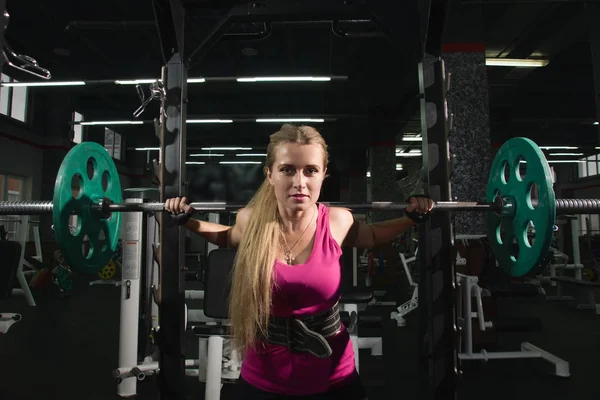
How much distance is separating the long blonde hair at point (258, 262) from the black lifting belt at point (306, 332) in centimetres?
3

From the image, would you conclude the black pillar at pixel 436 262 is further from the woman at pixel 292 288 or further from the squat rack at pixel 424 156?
the woman at pixel 292 288

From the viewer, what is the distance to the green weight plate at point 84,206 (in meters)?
1.28

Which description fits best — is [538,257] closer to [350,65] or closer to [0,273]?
[0,273]

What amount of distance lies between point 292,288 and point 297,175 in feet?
0.96

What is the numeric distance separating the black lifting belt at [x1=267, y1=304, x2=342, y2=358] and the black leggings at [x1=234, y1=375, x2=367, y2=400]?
107 mm

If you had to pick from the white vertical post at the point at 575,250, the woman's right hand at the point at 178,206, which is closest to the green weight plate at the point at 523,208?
the woman's right hand at the point at 178,206

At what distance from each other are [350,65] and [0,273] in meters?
5.31

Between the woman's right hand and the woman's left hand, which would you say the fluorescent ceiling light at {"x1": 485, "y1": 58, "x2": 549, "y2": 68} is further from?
the woman's right hand

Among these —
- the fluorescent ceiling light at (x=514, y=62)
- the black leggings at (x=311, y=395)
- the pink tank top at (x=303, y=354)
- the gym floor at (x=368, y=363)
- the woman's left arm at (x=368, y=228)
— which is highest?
the fluorescent ceiling light at (x=514, y=62)

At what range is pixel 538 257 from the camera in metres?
1.15

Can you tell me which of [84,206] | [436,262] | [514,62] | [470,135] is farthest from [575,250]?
[84,206]

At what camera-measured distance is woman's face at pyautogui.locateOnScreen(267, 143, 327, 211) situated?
1021 millimetres

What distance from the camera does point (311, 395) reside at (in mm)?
934

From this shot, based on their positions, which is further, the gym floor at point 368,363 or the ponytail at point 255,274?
the gym floor at point 368,363
